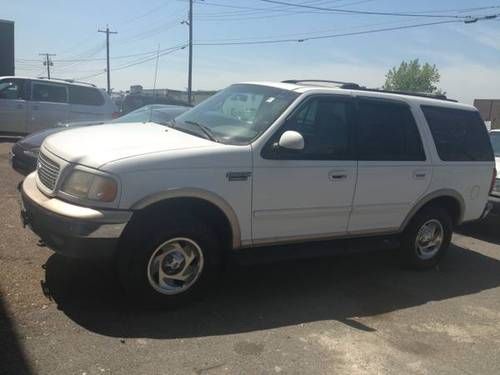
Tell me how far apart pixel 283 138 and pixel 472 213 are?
3.24 meters

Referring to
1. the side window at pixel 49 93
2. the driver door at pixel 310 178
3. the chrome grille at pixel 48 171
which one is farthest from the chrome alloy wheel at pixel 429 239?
the side window at pixel 49 93

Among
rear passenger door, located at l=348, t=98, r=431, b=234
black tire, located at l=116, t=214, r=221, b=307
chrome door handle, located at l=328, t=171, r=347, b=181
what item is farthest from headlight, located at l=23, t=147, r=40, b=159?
rear passenger door, located at l=348, t=98, r=431, b=234

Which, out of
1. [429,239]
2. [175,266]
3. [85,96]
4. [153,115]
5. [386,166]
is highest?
[85,96]

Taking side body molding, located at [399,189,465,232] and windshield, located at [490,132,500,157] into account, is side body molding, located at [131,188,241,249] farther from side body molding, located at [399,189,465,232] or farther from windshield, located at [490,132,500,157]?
windshield, located at [490,132,500,157]

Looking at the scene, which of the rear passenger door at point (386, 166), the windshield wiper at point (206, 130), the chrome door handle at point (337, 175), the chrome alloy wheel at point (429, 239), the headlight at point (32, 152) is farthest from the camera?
the headlight at point (32, 152)

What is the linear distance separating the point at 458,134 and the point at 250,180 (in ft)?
9.86

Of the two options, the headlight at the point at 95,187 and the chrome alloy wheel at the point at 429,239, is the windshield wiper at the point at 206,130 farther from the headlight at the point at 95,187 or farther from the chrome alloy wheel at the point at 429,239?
the chrome alloy wheel at the point at 429,239

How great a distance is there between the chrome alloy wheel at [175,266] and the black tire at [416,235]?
2.66m

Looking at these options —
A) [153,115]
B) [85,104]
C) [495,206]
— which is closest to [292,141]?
[153,115]

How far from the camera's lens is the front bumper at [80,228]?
12.1 feet

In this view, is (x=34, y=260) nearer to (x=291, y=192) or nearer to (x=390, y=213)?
(x=291, y=192)

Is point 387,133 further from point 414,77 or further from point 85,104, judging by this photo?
point 414,77

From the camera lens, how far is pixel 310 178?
4.62 m

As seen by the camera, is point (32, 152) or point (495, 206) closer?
point (32, 152)
